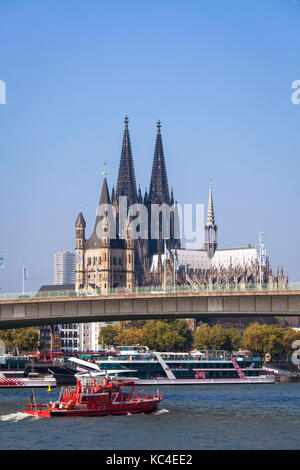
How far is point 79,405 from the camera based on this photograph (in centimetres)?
9512

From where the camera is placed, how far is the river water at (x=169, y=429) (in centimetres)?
7500

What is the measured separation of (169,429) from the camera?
3314 inches

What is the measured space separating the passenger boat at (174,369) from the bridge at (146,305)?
6001 cm

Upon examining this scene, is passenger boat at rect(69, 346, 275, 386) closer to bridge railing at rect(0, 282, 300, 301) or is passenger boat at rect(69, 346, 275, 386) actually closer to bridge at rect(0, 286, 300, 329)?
bridge railing at rect(0, 282, 300, 301)

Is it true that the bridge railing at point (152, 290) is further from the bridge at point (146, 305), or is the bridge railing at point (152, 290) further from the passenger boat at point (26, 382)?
the passenger boat at point (26, 382)

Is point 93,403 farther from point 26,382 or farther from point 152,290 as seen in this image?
point 26,382

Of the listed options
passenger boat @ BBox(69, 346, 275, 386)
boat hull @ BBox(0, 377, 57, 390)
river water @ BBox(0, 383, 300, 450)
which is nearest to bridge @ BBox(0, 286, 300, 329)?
river water @ BBox(0, 383, 300, 450)

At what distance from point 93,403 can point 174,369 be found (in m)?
81.4

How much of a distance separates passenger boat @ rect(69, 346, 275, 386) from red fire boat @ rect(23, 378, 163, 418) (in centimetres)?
6798

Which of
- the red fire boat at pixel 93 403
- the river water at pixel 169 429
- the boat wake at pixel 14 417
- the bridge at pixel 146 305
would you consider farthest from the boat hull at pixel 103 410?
the bridge at pixel 146 305

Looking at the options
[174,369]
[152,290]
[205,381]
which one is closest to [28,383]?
[174,369]
